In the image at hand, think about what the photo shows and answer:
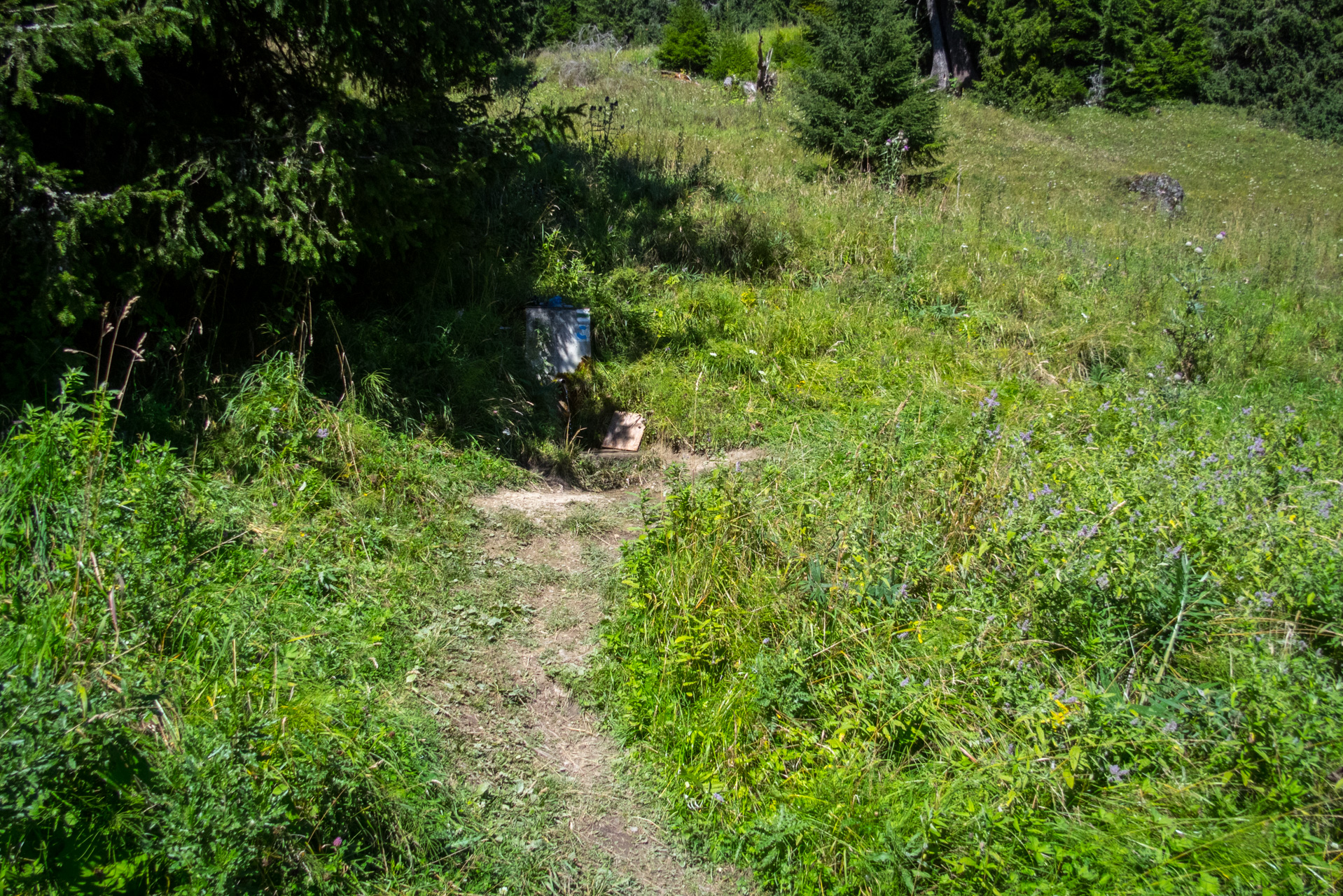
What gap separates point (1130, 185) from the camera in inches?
698

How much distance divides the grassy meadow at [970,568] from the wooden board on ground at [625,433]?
0.76 ft

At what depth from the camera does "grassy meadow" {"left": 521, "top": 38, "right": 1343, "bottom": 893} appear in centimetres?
258

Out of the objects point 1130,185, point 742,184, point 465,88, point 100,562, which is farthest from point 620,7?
point 100,562

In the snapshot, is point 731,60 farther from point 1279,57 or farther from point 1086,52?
point 1279,57

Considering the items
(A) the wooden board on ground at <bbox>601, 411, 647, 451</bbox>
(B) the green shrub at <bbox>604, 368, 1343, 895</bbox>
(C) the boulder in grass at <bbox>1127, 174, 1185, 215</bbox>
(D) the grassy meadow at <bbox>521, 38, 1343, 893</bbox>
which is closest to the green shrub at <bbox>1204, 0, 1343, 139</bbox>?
(C) the boulder in grass at <bbox>1127, 174, 1185, 215</bbox>

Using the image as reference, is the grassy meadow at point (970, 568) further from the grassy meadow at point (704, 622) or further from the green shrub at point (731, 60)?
the green shrub at point (731, 60)

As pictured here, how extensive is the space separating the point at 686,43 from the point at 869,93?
1496 centimetres

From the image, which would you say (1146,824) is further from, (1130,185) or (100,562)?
(1130,185)

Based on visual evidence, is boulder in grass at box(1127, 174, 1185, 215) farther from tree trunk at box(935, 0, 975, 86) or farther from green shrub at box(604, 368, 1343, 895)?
green shrub at box(604, 368, 1343, 895)

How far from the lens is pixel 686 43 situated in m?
25.0

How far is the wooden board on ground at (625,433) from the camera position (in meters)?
6.26

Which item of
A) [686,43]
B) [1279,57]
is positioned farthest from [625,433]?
[1279,57]

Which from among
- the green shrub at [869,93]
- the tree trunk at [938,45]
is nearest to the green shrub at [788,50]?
the tree trunk at [938,45]

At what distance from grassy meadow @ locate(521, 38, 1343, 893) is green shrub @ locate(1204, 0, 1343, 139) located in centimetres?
3170
